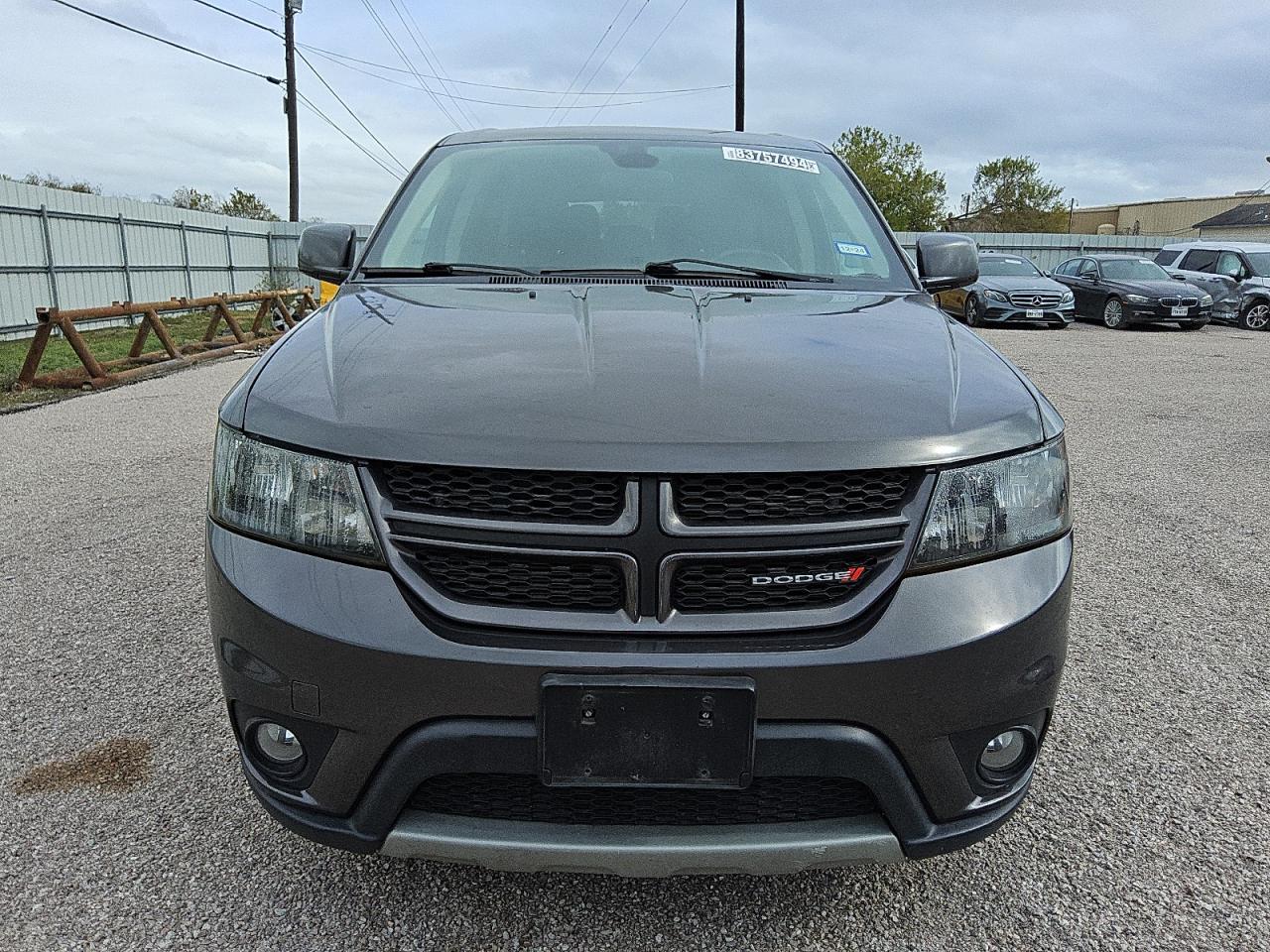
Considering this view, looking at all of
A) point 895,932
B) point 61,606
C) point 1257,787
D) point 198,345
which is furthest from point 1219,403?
point 198,345

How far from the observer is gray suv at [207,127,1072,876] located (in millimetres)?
1562

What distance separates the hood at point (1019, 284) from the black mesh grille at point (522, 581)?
55.3ft

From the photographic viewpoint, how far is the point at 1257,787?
2467 millimetres

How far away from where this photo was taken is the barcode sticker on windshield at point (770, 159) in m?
3.14

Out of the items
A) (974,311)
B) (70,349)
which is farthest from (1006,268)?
(70,349)

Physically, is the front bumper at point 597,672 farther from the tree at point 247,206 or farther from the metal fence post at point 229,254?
the tree at point 247,206

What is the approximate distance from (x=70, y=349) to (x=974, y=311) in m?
14.5

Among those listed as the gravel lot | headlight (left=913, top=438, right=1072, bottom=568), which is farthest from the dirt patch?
headlight (left=913, top=438, right=1072, bottom=568)

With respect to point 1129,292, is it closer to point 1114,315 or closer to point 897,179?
point 1114,315

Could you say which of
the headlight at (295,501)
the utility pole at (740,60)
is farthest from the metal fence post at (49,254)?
the headlight at (295,501)

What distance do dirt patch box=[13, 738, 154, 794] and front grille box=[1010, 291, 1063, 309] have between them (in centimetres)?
1673

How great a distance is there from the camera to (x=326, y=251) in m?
2.97

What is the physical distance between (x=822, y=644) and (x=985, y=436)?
48cm

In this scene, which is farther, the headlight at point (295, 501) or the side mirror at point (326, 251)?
the side mirror at point (326, 251)
